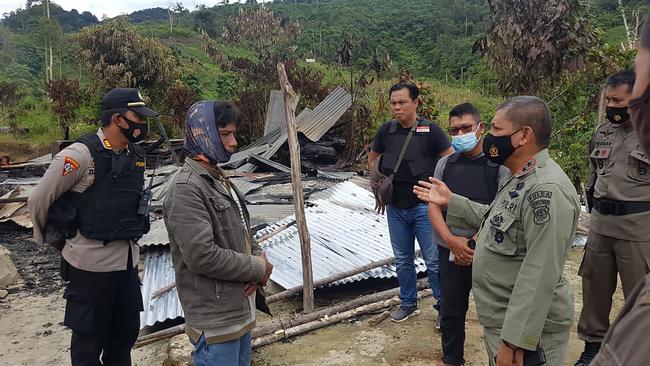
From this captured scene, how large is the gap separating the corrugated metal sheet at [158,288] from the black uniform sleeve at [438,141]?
2.54m

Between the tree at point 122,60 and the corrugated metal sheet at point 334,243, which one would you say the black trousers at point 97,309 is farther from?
Answer: the tree at point 122,60

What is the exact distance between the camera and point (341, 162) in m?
12.3

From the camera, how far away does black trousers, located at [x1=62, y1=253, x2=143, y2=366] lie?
114 inches

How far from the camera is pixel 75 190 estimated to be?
292cm

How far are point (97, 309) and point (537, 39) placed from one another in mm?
6145

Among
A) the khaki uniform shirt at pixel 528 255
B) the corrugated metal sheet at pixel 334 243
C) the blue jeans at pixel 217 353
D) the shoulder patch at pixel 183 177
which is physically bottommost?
the corrugated metal sheet at pixel 334 243

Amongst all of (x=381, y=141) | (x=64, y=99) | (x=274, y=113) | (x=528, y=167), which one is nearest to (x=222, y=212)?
(x=528, y=167)

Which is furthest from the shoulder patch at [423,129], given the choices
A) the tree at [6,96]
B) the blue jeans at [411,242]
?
the tree at [6,96]

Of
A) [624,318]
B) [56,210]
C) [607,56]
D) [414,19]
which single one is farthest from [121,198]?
[414,19]

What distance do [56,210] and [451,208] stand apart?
2281mm

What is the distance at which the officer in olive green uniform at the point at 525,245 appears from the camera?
189 cm

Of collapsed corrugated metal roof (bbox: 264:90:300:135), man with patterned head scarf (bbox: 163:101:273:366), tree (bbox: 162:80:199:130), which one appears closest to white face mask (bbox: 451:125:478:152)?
man with patterned head scarf (bbox: 163:101:273:366)

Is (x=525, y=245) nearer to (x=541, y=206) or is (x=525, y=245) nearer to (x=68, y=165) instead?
(x=541, y=206)

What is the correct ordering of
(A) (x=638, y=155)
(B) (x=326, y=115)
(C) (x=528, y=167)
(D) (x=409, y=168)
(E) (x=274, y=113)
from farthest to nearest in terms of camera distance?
(E) (x=274, y=113)
(B) (x=326, y=115)
(D) (x=409, y=168)
(A) (x=638, y=155)
(C) (x=528, y=167)
